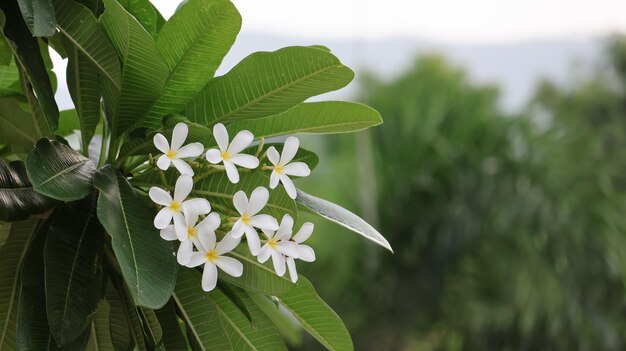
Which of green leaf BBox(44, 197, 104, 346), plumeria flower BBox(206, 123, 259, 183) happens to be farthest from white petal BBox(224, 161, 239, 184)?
green leaf BBox(44, 197, 104, 346)

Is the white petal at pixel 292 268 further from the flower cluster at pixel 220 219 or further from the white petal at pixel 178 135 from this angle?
the white petal at pixel 178 135

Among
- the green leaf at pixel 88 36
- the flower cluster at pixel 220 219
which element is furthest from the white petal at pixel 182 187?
the green leaf at pixel 88 36

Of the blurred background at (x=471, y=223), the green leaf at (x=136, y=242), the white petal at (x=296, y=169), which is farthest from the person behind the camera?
the blurred background at (x=471, y=223)

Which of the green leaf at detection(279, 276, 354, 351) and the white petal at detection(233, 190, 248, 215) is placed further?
the green leaf at detection(279, 276, 354, 351)

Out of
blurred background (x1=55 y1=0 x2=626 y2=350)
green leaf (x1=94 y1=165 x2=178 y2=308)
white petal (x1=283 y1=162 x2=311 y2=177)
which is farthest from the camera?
blurred background (x1=55 y1=0 x2=626 y2=350)

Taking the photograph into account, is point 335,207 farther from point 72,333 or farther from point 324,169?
point 324,169

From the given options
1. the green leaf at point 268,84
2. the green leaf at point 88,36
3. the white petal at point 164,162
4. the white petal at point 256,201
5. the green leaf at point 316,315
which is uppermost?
the green leaf at point 88,36

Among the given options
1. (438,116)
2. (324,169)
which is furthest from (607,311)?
(324,169)

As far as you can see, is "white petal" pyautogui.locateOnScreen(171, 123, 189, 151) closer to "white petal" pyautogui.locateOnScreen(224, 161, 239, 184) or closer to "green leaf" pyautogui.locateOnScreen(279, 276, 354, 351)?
"white petal" pyautogui.locateOnScreen(224, 161, 239, 184)
